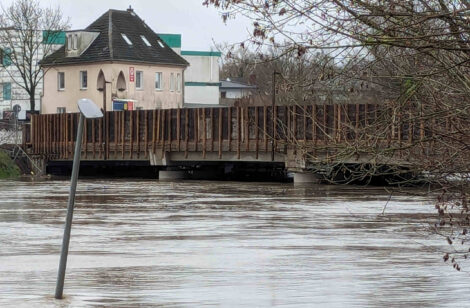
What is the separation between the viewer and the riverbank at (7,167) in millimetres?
62934

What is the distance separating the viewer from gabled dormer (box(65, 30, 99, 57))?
83375 mm

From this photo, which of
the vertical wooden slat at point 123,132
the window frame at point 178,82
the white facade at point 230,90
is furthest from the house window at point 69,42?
the white facade at point 230,90

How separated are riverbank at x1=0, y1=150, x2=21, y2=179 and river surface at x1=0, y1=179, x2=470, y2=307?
26.0 metres

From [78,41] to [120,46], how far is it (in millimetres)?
3075

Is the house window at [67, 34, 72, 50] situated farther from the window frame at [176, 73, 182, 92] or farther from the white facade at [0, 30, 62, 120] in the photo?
the window frame at [176, 73, 182, 92]

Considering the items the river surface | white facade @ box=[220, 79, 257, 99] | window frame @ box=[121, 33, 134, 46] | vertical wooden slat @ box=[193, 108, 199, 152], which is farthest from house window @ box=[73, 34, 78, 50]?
the river surface

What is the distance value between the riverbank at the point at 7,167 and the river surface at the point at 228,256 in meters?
26.0

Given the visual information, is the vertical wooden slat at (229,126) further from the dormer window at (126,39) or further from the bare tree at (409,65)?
the bare tree at (409,65)

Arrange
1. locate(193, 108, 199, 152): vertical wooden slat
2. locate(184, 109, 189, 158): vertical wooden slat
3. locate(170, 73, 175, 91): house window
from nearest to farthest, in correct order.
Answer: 1. locate(193, 108, 199, 152): vertical wooden slat
2. locate(184, 109, 189, 158): vertical wooden slat
3. locate(170, 73, 175, 91): house window

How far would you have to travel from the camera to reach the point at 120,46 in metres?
82.9

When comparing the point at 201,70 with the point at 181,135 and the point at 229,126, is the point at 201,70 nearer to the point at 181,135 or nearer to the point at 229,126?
the point at 181,135

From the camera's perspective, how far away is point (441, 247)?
20.8m

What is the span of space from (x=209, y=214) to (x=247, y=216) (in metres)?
1.36

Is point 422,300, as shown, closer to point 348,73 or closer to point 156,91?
point 348,73
